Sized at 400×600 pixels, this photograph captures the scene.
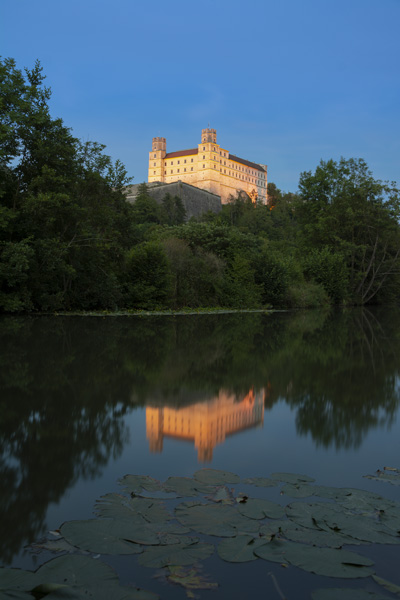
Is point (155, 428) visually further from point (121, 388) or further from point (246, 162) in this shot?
point (246, 162)

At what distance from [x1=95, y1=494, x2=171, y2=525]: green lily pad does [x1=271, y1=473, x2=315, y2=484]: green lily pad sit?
0.87 m

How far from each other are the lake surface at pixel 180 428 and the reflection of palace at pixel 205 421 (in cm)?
2

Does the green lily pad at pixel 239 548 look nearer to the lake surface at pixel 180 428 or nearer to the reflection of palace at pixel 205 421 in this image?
the lake surface at pixel 180 428

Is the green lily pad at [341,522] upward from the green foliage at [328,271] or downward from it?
downward

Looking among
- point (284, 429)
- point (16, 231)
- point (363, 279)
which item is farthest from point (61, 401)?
point (363, 279)

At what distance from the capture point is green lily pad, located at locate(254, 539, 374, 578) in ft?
7.41

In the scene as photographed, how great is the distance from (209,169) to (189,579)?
12199 centimetres

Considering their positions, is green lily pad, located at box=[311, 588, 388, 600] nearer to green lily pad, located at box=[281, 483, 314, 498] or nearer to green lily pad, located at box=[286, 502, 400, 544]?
green lily pad, located at box=[286, 502, 400, 544]

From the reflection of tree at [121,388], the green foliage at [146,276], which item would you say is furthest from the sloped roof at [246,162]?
the reflection of tree at [121,388]

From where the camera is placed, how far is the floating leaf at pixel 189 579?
213 cm

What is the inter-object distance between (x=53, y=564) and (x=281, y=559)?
0.99m

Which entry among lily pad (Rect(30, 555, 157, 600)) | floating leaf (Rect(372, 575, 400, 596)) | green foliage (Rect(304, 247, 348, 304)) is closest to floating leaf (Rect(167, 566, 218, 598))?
lily pad (Rect(30, 555, 157, 600))

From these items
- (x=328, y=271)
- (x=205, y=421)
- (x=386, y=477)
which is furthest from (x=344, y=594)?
(x=328, y=271)

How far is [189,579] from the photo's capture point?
2.18 metres
